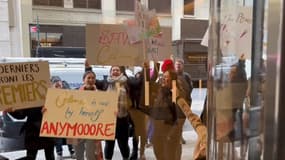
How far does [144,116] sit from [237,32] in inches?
75.3

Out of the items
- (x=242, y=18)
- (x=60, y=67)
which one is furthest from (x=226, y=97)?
(x=60, y=67)

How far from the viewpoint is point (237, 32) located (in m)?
0.91

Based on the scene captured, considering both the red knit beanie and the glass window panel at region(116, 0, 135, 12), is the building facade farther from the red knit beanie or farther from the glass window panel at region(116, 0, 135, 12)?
the red knit beanie

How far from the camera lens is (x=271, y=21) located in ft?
1.74

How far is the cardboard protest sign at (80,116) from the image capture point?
1528 millimetres

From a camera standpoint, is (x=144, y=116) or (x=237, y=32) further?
(x=144, y=116)

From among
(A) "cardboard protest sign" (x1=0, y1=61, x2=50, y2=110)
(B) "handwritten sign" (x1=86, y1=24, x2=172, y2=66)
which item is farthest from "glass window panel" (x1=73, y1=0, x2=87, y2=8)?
(A) "cardboard protest sign" (x1=0, y1=61, x2=50, y2=110)

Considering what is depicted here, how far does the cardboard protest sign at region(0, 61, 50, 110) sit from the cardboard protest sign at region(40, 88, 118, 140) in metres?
0.33

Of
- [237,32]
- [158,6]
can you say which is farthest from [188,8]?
[237,32]

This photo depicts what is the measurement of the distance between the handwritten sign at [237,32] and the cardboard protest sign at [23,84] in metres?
1.21

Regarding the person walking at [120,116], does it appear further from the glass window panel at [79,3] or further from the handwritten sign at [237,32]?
the glass window panel at [79,3]

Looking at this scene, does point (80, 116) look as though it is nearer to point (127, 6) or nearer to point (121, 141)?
point (121, 141)

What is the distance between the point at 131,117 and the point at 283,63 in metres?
2.30

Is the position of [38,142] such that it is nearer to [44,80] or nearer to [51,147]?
[51,147]
